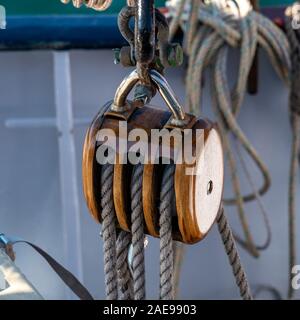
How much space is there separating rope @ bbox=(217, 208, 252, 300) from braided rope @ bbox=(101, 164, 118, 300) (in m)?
0.15

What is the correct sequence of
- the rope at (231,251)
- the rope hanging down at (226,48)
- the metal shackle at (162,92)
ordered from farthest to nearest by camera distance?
the rope hanging down at (226,48), the rope at (231,251), the metal shackle at (162,92)

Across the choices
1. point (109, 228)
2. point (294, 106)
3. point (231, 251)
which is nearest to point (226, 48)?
point (294, 106)

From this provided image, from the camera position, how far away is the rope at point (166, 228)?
68 centimetres

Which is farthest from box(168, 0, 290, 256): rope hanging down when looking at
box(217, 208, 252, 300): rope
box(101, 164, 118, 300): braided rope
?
box(101, 164, 118, 300): braided rope

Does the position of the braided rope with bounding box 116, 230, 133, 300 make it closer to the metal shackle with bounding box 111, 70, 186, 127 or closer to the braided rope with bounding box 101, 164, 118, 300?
the braided rope with bounding box 101, 164, 118, 300

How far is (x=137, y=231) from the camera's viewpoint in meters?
A: 0.70

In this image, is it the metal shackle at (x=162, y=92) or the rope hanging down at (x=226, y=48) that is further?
the rope hanging down at (x=226, y=48)

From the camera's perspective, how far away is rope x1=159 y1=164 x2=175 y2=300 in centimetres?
68

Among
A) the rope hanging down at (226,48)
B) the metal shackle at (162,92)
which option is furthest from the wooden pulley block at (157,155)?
the rope hanging down at (226,48)

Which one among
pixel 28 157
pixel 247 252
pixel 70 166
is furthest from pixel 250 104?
pixel 28 157

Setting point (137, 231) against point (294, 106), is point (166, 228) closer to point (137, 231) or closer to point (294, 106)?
point (137, 231)

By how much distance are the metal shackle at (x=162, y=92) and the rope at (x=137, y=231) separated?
0.24ft

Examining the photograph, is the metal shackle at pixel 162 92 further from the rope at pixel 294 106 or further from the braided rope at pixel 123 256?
the rope at pixel 294 106

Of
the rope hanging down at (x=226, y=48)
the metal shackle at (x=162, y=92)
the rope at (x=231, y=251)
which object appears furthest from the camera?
the rope hanging down at (x=226, y=48)
